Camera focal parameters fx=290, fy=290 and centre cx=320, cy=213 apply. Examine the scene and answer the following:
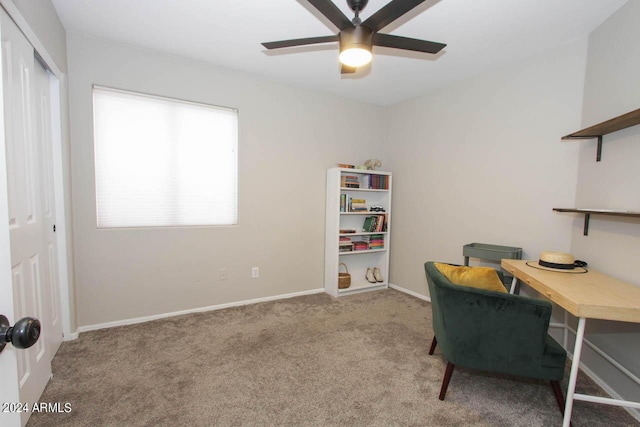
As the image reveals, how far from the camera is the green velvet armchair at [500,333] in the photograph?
1.57 metres

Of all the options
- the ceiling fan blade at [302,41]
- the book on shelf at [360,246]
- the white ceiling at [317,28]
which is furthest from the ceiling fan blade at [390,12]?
the book on shelf at [360,246]

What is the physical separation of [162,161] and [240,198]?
32.3 inches

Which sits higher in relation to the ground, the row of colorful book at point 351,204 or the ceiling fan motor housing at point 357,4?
the ceiling fan motor housing at point 357,4

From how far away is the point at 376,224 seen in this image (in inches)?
151

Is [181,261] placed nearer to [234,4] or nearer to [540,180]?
[234,4]

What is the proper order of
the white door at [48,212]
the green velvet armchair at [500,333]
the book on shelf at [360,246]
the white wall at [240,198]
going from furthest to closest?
the book on shelf at [360,246] → the white wall at [240,198] → the white door at [48,212] → the green velvet armchair at [500,333]

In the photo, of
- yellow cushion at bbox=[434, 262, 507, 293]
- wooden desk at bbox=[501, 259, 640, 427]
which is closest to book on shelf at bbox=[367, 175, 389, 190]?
yellow cushion at bbox=[434, 262, 507, 293]

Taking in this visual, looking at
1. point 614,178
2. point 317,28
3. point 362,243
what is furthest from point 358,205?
point 614,178

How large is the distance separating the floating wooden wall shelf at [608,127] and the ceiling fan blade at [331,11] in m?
1.62

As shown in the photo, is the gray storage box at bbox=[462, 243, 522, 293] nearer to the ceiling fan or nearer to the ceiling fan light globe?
the ceiling fan

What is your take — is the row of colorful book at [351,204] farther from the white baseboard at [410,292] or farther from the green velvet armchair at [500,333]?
the green velvet armchair at [500,333]

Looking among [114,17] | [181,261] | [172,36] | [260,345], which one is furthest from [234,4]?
[260,345]

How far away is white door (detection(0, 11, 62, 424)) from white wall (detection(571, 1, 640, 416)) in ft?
10.9

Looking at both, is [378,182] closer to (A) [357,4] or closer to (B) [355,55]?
(B) [355,55]
